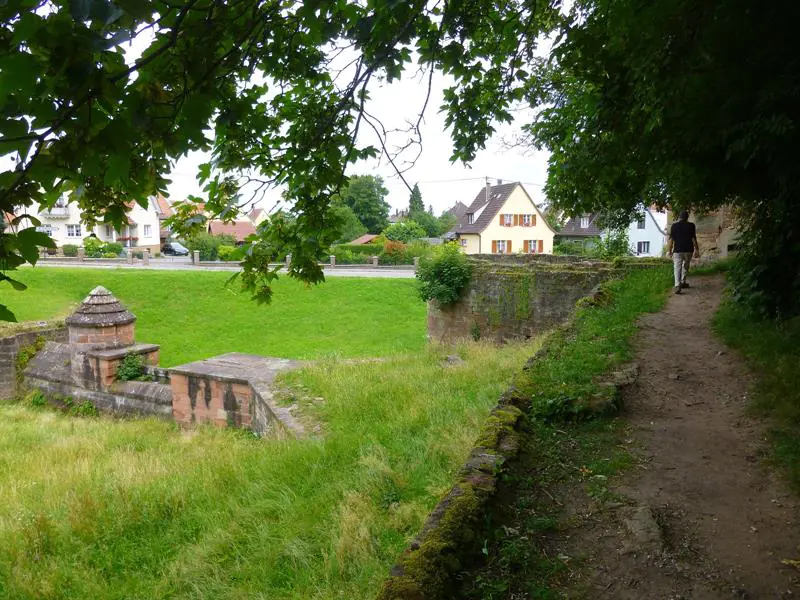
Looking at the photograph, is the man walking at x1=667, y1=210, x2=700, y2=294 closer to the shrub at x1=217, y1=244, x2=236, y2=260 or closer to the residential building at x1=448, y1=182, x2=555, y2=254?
the shrub at x1=217, y1=244, x2=236, y2=260

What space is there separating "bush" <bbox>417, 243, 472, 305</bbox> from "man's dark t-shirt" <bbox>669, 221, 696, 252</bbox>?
20.2ft

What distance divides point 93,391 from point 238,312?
12.5m

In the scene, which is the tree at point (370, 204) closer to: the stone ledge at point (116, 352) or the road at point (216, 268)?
the road at point (216, 268)

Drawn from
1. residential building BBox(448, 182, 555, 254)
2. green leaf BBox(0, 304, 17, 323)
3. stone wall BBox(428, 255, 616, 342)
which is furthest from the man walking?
residential building BBox(448, 182, 555, 254)

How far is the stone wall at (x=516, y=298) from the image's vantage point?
14.5 meters

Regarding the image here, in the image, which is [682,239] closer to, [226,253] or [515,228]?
[226,253]

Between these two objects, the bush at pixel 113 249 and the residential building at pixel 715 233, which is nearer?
the residential building at pixel 715 233

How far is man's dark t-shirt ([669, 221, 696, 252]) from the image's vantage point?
11.0m

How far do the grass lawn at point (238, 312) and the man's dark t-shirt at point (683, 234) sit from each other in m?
10.5

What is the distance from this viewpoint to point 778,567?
9.05ft

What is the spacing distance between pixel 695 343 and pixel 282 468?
557 centimetres

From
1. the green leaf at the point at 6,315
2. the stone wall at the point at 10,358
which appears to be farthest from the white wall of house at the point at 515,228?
the green leaf at the point at 6,315

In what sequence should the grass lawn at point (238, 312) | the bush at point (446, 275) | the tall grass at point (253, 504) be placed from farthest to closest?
the grass lawn at point (238, 312) → the bush at point (446, 275) → the tall grass at point (253, 504)

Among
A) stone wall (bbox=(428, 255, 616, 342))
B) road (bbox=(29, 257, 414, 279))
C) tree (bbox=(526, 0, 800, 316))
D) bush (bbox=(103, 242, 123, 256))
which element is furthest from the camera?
bush (bbox=(103, 242, 123, 256))
